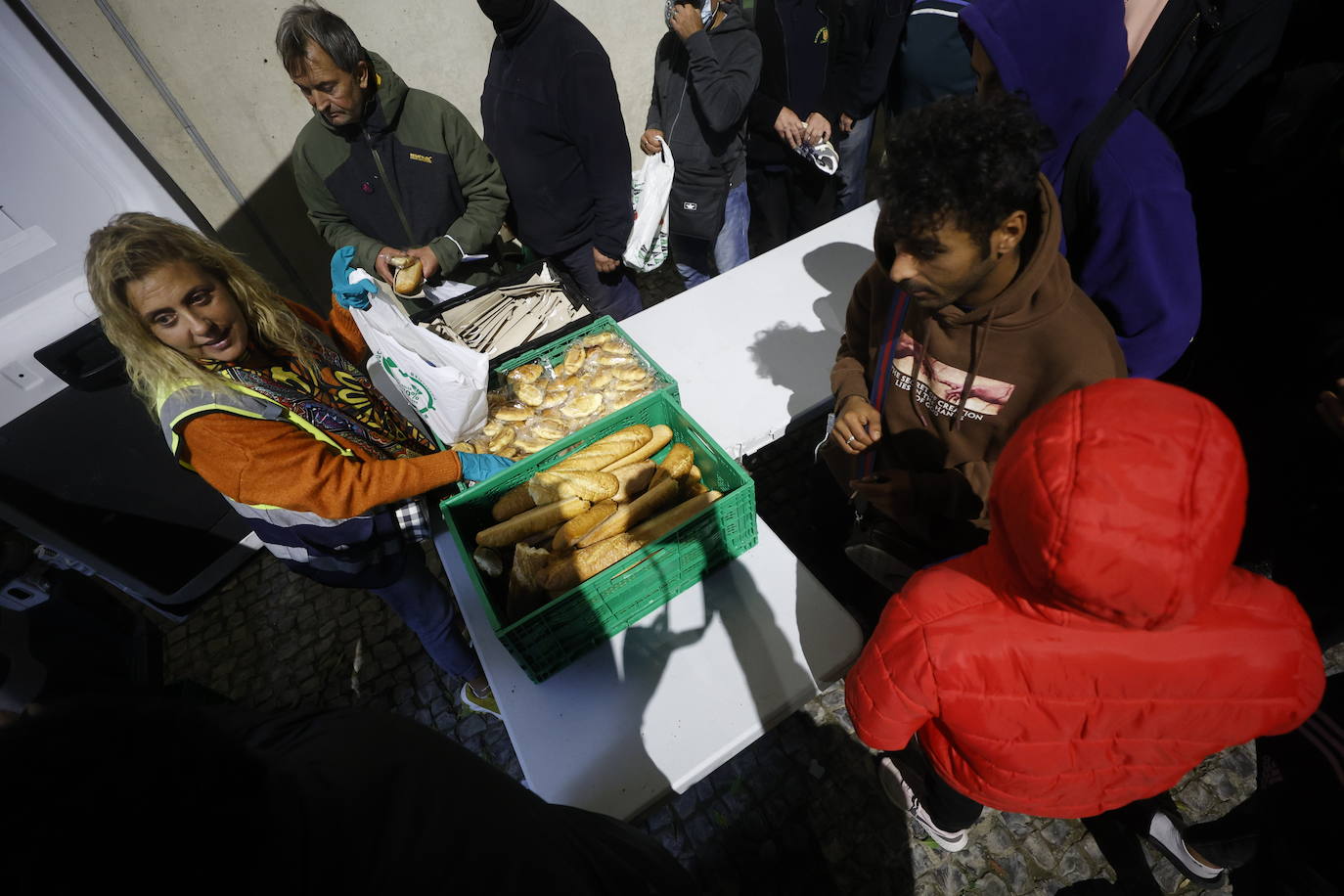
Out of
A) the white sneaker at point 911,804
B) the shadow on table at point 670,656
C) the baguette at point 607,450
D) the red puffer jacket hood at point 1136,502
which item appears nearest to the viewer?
the red puffer jacket hood at point 1136,502

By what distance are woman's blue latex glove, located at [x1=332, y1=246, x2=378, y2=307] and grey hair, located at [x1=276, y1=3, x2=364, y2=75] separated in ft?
3.49

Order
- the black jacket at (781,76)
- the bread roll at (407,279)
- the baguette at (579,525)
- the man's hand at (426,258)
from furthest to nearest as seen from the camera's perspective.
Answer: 1. the black jacket at (781,76)
2. the man's hand at (426,258)
3. the bread roll at (407,279)
4. the baguette at (579,525)

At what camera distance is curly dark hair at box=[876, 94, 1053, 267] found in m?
1.28

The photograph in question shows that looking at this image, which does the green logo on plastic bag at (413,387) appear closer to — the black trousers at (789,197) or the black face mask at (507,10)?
the black face mask at (507,10)

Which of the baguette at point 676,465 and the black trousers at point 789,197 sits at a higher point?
the baguette at point 676,465

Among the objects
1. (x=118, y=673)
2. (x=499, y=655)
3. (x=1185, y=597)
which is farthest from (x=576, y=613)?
(x=118, y=673)

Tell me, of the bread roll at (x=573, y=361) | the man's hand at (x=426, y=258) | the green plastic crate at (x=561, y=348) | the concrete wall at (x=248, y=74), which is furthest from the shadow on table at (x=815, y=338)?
the concrete wall at (x=248, y=74)

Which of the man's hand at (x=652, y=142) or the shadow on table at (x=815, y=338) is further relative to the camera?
the man's hand at (x=652, y=142)

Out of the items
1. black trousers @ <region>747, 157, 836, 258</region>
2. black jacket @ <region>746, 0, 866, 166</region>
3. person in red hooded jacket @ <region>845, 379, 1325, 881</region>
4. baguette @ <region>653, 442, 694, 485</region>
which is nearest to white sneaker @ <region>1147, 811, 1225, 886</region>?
person in red hooded jacket @ <region>845, 379, 1325, 881</region>

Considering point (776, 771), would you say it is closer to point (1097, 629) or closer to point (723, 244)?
point (1097, 629)

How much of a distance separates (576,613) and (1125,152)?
2283 mm

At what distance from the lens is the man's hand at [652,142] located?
3.61 m

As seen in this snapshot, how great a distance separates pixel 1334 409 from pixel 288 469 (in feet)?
11.2

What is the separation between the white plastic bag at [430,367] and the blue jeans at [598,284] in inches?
66.9
